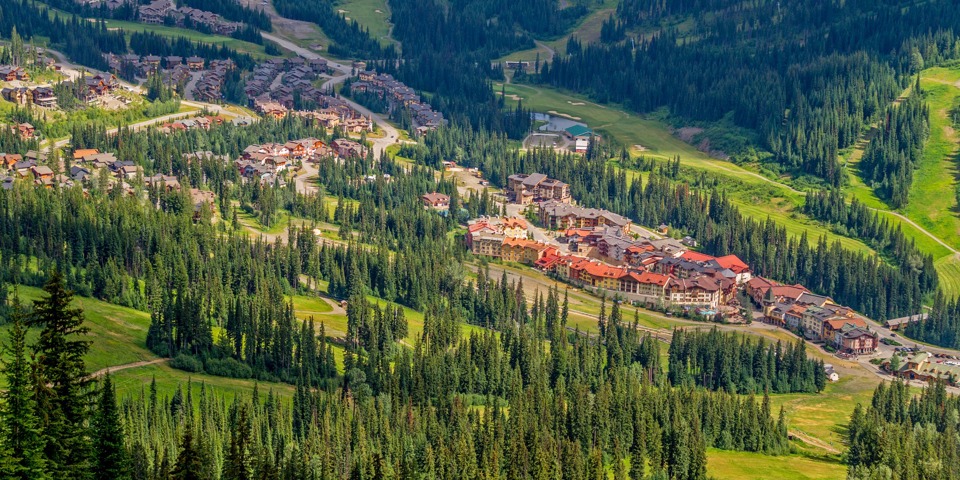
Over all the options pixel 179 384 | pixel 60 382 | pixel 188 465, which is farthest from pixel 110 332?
pixel 60 382

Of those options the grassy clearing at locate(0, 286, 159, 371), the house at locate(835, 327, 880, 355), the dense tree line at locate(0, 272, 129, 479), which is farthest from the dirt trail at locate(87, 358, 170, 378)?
the house at locate(835, 327, 880, 355)

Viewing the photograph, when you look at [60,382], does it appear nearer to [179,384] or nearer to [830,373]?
[179,384]

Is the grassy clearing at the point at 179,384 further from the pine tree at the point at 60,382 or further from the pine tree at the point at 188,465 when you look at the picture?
the pine tree at the point at 60,382

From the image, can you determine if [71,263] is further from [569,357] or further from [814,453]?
[814,453]

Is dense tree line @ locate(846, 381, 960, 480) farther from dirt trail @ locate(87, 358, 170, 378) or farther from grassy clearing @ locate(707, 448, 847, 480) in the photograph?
dirt trail @ locate(87, 358, 170, 378)

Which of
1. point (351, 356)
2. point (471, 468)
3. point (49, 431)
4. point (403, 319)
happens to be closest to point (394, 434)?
point (471, 468)
